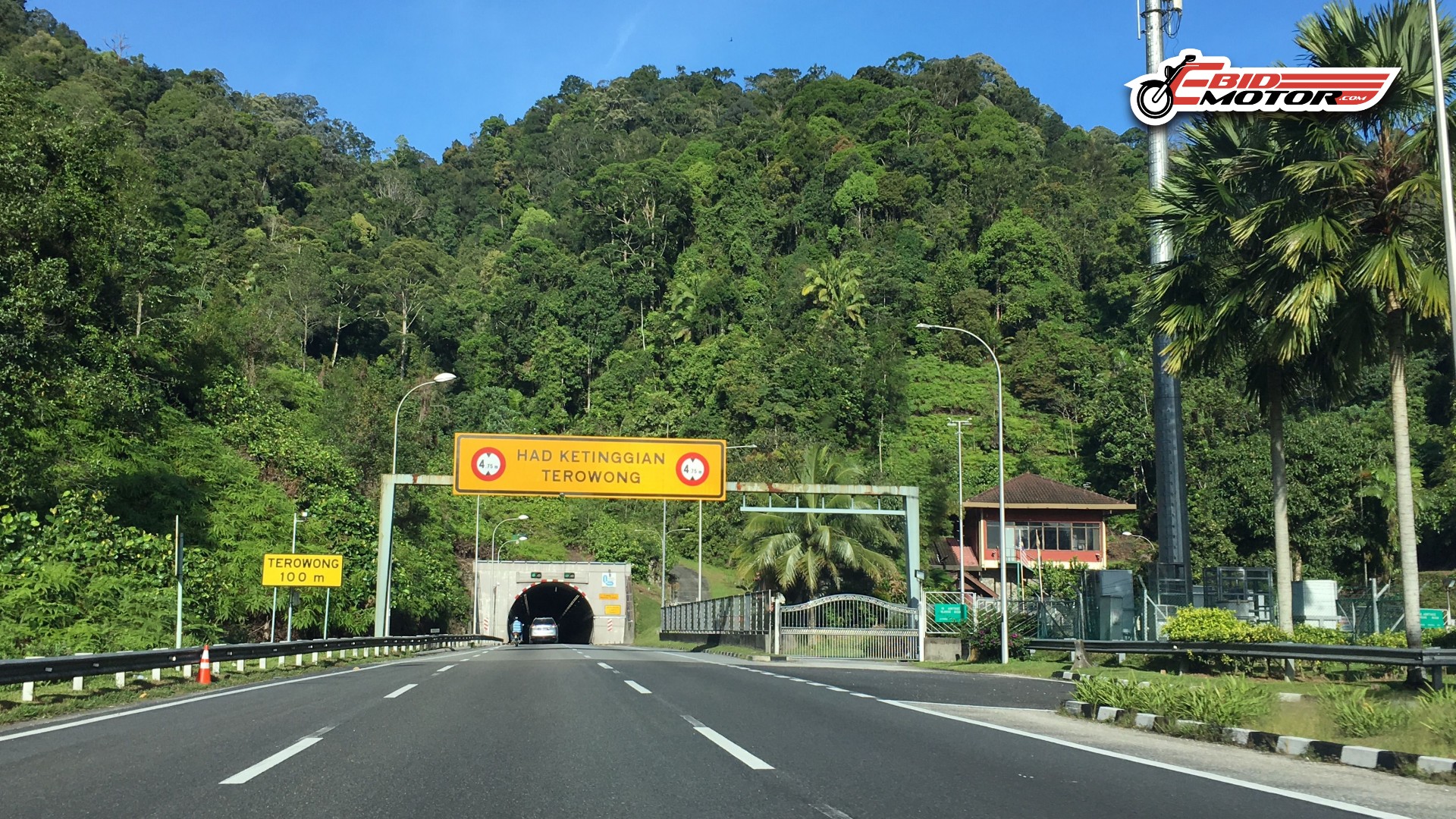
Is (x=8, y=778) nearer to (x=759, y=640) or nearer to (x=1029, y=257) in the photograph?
(x=759, y=640)

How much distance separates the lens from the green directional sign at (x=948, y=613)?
116 ft

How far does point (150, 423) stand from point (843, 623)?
25.1 meters

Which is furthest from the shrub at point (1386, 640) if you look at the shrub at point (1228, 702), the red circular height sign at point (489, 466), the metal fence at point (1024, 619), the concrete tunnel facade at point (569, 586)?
the concrete tunnel facade at point (569, 586)

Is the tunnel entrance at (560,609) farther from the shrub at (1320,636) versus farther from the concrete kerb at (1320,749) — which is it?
the concrete kerb at (1320,749)

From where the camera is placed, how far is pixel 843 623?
3947 cm

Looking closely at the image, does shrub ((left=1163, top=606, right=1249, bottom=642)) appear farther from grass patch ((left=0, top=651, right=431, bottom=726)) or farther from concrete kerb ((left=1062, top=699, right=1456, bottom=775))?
grass patch ((left=0, top=651, right=431, bottom=726))

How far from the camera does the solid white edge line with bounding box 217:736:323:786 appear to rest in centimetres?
752

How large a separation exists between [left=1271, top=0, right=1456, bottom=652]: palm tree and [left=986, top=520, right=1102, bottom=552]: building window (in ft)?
161

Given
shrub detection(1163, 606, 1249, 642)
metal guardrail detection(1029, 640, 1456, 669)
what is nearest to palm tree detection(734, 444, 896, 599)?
metal guardrail detection(1029, 640, 1456, 669)

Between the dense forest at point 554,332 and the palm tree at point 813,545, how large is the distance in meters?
2.37

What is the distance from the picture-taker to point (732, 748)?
9336 mm

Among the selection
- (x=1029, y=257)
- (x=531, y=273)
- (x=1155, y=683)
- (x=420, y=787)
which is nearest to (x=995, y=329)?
(x=1029, y=257)

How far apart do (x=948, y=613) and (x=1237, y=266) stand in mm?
17751

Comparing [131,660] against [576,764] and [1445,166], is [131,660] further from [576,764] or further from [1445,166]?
[1445,166]
